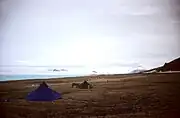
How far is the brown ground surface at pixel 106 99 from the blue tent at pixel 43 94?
3 centimetres

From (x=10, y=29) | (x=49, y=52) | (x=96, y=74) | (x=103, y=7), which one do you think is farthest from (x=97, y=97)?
(x=10, y=29)

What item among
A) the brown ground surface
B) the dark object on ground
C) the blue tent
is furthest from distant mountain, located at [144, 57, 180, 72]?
the blue tent

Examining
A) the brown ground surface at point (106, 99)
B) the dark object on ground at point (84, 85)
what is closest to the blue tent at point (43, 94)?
the brown ground surface at point (106, 99)

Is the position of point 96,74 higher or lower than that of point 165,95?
higher

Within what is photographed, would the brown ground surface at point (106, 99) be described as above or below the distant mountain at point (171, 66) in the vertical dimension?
below

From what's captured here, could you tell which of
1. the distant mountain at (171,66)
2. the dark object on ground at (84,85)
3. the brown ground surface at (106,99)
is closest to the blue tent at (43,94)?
the brown ground surface at (106,99)

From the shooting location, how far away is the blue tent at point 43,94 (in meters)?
2.04

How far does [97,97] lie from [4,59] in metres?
0.76

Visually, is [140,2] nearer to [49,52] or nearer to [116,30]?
[116,30]

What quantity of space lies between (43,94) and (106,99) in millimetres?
463

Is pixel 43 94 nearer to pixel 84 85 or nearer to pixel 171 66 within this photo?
pixel 84 85

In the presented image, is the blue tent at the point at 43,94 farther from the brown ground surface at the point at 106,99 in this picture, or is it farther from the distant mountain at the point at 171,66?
the distant mountain at the point at 171,66

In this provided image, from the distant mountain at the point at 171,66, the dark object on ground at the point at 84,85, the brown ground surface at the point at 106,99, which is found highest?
the distant mountain at the point at 171,66

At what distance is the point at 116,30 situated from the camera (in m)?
2.12
